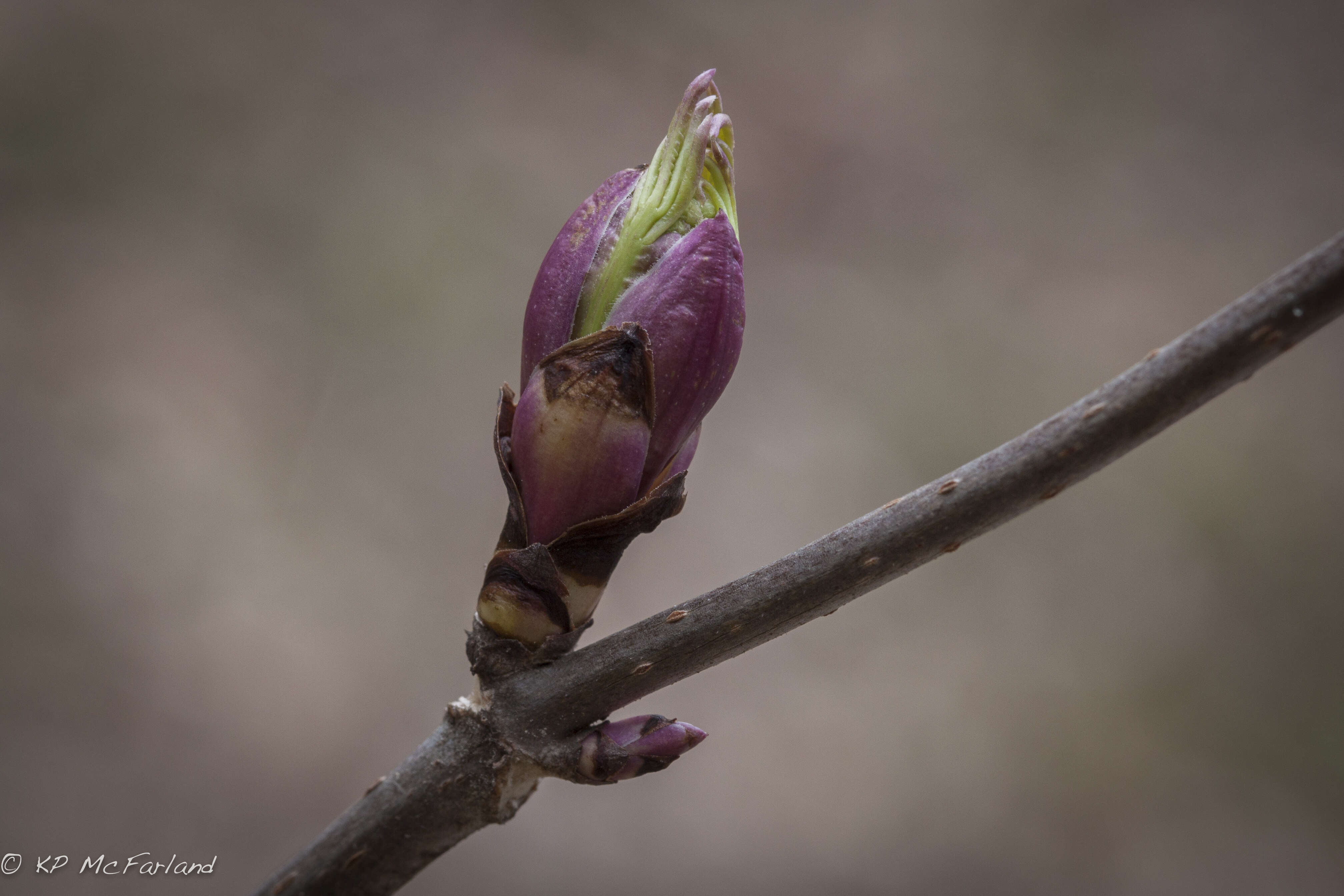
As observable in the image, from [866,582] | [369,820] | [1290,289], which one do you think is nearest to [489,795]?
[369,820]

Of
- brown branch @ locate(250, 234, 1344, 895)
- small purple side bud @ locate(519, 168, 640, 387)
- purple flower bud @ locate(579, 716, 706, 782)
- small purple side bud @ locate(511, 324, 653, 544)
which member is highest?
small purple side bud @ locate(519, 168, 640, 387)

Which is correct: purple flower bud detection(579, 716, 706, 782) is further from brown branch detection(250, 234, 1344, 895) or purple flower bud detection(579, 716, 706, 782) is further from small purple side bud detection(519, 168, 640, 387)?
small purple side bud detection(519, 168, 640, 387)

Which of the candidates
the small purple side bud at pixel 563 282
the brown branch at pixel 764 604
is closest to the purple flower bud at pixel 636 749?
the brown branch at pixel 764 604

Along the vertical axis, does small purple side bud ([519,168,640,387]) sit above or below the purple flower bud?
above

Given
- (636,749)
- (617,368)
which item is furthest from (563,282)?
(636,749)

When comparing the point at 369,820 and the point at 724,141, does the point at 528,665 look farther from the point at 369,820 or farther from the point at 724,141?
the point at 724,141

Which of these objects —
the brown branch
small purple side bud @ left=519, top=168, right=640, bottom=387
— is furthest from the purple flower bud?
small purple side bud @ left=519, top=168, right=640, bottom=387

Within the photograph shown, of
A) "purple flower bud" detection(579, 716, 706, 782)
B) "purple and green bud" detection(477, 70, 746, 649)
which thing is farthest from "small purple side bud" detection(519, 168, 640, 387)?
"purple flower bud" detection(579, 716, 706, 782)
